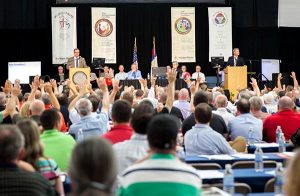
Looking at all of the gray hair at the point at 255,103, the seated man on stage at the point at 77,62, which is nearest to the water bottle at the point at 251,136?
the gray hair at the point at 255,103

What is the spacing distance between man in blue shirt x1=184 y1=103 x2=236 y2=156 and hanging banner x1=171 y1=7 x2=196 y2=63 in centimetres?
1547

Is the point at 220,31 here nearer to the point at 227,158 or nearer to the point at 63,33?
the point at 63,33

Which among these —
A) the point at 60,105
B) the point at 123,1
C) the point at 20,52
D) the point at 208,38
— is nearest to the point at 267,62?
the point at 208,38

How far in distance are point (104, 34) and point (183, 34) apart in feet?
9.60

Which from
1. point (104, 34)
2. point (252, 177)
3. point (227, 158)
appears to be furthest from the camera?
point (104, 34)

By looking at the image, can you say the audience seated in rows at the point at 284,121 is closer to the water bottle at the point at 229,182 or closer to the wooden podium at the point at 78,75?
the water bottle at the point at 229,182

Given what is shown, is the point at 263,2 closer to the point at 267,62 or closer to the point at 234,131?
the point at 267,62

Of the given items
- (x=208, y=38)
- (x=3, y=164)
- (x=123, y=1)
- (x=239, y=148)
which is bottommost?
(x=239, y=148)

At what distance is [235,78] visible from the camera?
19.3m

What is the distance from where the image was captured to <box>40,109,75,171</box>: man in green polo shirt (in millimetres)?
6145

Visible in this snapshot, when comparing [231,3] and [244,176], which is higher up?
[231,3]

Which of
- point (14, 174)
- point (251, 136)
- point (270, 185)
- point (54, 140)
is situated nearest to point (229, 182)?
point (270, 185)

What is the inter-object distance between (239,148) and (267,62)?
15349 millimetres

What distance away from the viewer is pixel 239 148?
7.80 m
